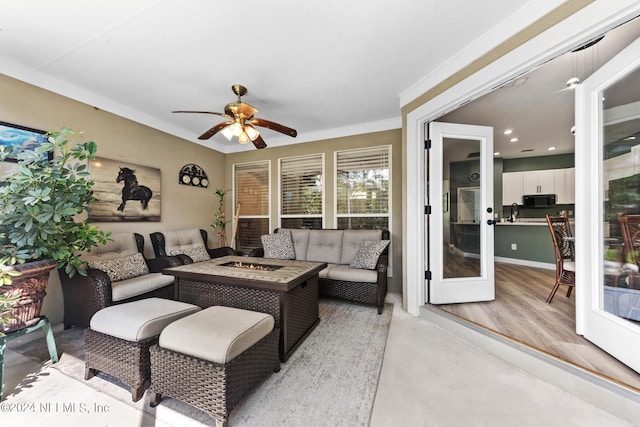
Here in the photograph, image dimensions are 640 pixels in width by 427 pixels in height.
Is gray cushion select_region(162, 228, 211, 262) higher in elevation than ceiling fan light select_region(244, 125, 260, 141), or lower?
lower

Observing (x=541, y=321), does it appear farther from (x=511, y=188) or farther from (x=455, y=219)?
(x=511, y=188)

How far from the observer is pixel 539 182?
18.4 ft

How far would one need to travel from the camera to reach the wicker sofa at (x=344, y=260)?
2.99 metres

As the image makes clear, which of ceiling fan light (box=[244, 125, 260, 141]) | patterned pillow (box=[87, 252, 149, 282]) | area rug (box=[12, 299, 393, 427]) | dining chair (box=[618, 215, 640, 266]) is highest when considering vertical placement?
ceiling fan light (box=[244, 125, 260, 141])

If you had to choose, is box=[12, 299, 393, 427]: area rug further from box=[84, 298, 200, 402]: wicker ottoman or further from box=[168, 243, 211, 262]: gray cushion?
box=[168, 243, 211, 262]: gray cushion

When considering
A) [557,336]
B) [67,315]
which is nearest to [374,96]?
[557,336]

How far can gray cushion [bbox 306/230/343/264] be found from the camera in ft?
12.3

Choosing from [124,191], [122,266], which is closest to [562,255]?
[122,266]

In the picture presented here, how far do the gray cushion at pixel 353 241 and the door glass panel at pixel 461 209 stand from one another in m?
1.00

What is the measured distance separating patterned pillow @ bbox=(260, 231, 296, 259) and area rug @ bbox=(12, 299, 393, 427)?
155 cm

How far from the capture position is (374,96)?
121 inches

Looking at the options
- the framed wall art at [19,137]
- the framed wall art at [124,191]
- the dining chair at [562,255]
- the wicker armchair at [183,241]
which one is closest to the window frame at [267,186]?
the wicker armchair at [183,241]

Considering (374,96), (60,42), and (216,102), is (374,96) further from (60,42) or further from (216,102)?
(60,42)

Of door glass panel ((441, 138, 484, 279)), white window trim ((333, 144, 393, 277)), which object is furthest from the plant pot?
door glass panel ((441, 138, 484, 279))
